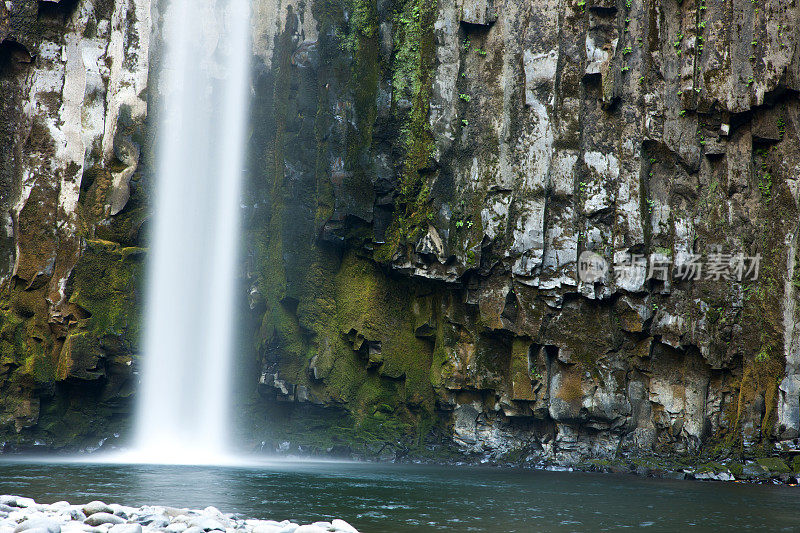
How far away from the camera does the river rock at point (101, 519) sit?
833cm

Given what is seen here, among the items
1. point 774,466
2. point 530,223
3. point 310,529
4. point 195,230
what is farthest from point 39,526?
point 774,466

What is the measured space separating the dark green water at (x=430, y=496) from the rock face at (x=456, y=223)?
12.3 ft

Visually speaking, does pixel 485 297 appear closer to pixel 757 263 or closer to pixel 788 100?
pixel 757 263

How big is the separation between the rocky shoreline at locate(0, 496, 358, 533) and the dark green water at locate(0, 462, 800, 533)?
37.7 inches

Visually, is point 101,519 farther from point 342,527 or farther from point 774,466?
point 774,466

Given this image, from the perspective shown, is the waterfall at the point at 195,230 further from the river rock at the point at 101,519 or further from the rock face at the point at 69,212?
the river rock at the point at 101,519

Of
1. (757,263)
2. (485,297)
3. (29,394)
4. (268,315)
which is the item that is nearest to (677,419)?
(757,263)

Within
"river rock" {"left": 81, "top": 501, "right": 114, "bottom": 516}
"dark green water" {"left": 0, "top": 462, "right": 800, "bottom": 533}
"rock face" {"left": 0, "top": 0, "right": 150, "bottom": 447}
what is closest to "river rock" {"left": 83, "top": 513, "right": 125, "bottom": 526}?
"river rock" {"left": 81, "top": 501, "right": 114, "bottom": 516}

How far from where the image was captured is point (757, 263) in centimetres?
1869

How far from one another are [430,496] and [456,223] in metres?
9.82

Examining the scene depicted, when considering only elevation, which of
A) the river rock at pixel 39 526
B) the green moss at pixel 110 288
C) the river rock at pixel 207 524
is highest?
the green moss at pixel 110 288

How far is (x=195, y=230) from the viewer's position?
70.5 ft

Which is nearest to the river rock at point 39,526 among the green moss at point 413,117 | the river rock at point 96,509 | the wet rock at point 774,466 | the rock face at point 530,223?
the river rock at point 96,509

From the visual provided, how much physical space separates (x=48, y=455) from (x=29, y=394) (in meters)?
1.84
